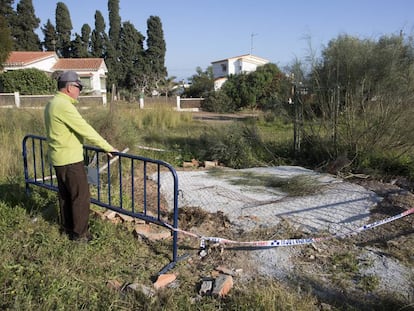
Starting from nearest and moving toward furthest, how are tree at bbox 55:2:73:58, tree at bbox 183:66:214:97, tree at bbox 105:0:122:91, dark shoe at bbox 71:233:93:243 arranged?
dark shoe at bbox 71:233:93:243 < tree at bbox 183:66:214:97 < tree at bbox 105:0:122:91 < tree at bbox 55:2:73:58

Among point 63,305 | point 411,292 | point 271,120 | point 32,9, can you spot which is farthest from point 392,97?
point 32,9

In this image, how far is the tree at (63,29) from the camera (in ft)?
150

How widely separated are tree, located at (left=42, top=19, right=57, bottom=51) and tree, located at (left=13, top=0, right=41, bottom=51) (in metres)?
2.11

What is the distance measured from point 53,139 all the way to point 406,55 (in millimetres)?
9669

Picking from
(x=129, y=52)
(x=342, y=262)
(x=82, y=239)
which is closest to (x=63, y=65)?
(x=129, y=52)

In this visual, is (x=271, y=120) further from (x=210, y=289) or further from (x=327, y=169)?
(x=210, y=289)

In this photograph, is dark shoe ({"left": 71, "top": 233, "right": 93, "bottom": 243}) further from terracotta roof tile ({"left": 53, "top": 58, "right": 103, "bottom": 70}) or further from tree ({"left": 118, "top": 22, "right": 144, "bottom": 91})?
tree ({"left": 118, "top": 22, "right": 144, "bottom": 91})

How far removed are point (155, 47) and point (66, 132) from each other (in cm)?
4259

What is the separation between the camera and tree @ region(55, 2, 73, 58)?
4569cm

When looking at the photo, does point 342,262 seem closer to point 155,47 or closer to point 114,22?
point 155,47

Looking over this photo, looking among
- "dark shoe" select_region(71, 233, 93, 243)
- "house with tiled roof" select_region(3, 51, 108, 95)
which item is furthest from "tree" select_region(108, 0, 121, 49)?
"dark shoe" select_region(71, 233, 93, 243)

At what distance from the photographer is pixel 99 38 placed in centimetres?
4600

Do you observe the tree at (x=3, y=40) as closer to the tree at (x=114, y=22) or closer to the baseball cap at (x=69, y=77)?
the baseball cap at (x=69, y=77)

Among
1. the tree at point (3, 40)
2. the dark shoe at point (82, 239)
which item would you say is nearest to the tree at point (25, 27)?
the tree at point (3, 40)
